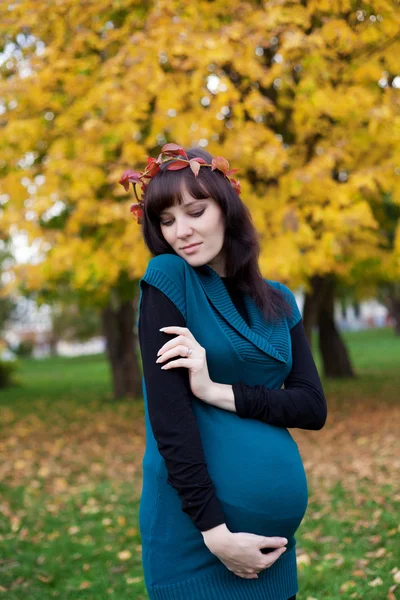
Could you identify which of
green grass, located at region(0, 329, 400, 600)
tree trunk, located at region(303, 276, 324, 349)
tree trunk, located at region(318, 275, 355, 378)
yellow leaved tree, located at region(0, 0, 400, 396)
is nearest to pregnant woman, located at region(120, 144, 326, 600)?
green grass, located at region(0, 329, 400, 600)

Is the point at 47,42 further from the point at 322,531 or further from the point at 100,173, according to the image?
the point at 322,531

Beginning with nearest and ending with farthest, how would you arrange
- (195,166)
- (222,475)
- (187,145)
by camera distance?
(222,475)
(195,166)
(187,145)

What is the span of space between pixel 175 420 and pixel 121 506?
5.00m

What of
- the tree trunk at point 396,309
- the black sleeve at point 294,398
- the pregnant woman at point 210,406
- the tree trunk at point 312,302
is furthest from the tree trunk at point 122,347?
the tree trunk at point 396,309

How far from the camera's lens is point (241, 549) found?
1736 mm

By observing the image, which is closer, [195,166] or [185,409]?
[185,409]

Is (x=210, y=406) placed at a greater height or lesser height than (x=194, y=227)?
lesser

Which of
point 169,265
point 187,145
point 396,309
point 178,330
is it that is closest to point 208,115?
point 187,145

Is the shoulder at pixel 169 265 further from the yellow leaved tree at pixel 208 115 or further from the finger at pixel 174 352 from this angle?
the yellow leaved tree at pixel 208 115

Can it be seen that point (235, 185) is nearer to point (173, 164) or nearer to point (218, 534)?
point (173, 164)

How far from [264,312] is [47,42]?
7.79 metres

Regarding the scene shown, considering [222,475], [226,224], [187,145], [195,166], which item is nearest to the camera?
[222,475]

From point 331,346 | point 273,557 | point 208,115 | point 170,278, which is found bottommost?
point 331,346

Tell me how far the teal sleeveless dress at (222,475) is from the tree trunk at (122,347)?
12.6m
